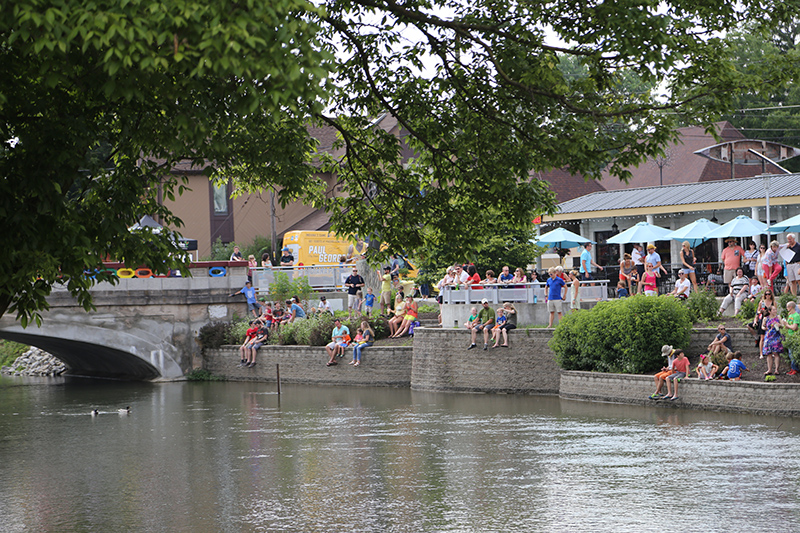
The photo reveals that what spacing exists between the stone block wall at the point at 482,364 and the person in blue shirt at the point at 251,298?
9.02 metres

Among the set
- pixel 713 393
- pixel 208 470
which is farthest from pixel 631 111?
pixel 713 393

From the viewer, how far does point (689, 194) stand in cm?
3878

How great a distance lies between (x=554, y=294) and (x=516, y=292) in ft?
4.00

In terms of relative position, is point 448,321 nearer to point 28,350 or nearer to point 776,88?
point 776,88

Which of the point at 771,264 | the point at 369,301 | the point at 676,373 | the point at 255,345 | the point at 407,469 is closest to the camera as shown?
the point at 407,469

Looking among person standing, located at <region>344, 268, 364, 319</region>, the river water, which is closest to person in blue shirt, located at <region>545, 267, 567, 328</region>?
the river water

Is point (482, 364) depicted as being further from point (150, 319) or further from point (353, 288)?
point (150, 319)

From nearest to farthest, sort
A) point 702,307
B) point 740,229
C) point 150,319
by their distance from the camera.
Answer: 1. point 702,307
2. point 740,229
3. point 150,319

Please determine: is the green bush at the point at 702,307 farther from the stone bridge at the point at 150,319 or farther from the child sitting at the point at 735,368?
the stone bridge at the point at 150,319

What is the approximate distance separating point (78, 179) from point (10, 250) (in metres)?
1.07

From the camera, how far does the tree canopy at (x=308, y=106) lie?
622 cm

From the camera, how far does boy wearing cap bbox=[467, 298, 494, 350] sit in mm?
26234

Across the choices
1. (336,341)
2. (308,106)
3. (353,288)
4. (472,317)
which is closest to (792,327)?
(472,317)

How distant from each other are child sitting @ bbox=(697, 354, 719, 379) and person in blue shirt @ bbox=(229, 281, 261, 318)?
61.1 ft
